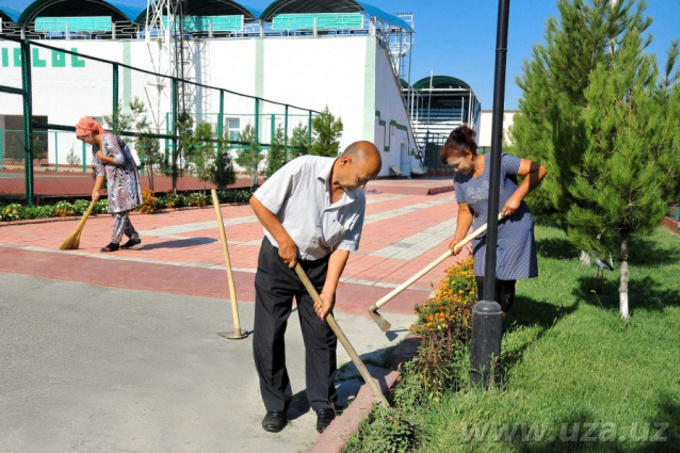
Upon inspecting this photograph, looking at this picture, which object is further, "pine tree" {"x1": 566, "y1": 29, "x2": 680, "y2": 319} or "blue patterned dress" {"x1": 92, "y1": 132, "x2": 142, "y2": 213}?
"blue patterned dress" {"x1": 92, "y1": 132, "x2": 142, "y2": 213}

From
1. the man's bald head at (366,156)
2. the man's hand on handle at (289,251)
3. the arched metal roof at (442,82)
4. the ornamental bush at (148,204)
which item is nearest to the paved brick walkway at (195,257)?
the ornamental bush at (148,204)

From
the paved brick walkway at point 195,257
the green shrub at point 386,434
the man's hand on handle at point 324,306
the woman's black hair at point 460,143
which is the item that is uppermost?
the woman's black hair at point 460,143

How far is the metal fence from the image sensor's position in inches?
509

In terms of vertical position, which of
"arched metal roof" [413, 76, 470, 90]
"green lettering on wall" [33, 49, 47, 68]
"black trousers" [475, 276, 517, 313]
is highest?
"arched metal roof" [413, 76, 470, 90]

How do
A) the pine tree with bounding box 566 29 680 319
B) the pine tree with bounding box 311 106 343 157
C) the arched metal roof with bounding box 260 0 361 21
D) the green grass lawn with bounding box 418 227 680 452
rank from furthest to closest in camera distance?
the arched metal roof with bounding box 260 0 361 21 → the pine tree with bounding box 311 106 343 157 → the pine tree with bounding box 566 29 680 319 → the green grass lawn with bounding box 418 227 680 452

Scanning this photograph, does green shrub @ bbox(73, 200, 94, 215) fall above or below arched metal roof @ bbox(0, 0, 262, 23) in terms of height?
below

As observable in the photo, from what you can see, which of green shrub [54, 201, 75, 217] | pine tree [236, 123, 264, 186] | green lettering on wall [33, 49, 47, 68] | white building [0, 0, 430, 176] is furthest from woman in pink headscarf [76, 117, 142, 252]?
green lettering on wall [33, 49, 47, 68]

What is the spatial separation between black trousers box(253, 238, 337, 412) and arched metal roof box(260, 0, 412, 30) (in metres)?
29.9

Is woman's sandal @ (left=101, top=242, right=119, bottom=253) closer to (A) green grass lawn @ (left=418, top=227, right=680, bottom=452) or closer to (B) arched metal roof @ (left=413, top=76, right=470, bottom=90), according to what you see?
(A) green grass lawn @ (left=418, top=227, right=680, bottom=452)

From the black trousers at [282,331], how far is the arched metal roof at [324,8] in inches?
1176

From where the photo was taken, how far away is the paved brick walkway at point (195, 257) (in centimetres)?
626

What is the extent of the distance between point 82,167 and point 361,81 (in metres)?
13.6

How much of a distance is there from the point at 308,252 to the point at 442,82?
55104 mm

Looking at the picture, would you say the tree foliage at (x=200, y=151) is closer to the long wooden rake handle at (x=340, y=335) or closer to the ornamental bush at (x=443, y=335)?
the ornamental bush at (x=443, y=335)
